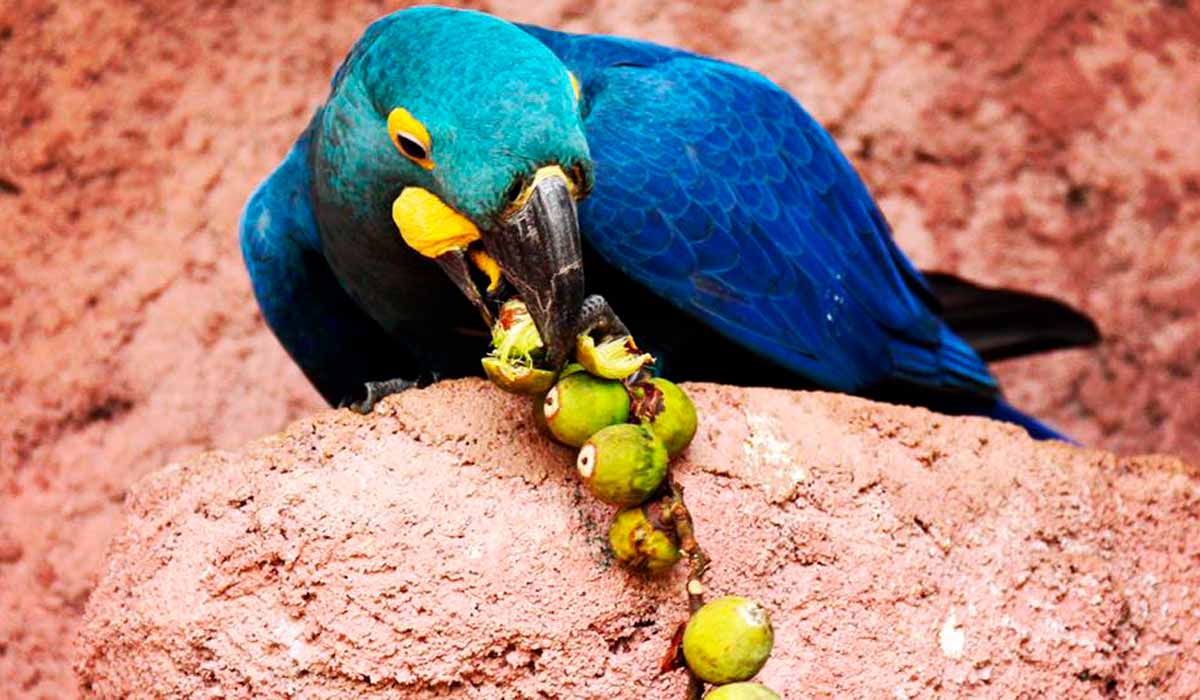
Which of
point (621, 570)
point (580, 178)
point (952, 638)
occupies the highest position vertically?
point (580, 178)

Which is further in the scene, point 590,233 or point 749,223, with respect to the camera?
point 749,223

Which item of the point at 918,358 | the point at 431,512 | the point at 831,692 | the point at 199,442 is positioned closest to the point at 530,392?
the point at 431,512

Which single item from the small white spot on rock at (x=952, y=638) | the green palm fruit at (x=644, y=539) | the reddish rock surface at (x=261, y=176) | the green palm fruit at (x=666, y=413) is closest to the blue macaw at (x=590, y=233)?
the green palm fruit at (x=666, y=413)

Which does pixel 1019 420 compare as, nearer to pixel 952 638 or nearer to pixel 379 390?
pixel 952 638

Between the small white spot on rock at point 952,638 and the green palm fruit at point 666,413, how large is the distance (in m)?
0.48

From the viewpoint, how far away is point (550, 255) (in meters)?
2.18

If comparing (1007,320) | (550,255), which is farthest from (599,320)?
(1007,320)

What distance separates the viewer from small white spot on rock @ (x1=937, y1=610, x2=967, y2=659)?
2.25 m

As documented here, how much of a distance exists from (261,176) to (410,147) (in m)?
1.87

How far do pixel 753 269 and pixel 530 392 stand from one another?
76 centimetres

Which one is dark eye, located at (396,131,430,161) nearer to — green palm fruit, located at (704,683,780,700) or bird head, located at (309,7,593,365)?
bird head, located at (309,7,593,365)

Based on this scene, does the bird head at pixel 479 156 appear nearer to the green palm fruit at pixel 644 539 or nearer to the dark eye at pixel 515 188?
the dark eye at pixel 515 188

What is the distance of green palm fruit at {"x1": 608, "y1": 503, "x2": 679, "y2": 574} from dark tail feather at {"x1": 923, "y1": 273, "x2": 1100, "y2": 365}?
1474mm

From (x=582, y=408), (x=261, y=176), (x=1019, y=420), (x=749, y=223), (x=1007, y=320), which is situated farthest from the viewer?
(x=261, y=176)
